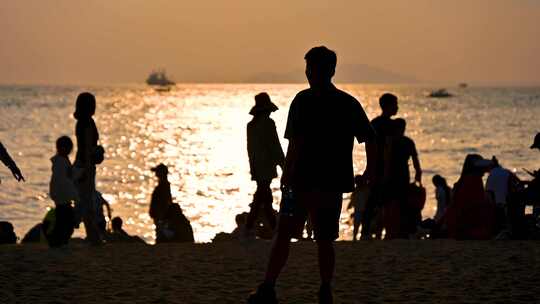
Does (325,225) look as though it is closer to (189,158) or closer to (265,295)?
(265,295)

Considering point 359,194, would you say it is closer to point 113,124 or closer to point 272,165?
point 272,165

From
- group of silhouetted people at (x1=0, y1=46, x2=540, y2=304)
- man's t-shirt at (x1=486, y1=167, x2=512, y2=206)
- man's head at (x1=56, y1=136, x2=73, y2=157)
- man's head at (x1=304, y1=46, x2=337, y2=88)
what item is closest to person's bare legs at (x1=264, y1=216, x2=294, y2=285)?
group of silhouetted people at (x1=0, y1=46, x2=540, y2=304)

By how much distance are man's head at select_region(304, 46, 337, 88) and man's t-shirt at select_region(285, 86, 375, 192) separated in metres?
0.08

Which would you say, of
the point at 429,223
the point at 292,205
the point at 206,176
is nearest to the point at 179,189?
the point at 206,176

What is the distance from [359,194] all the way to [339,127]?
392 inches

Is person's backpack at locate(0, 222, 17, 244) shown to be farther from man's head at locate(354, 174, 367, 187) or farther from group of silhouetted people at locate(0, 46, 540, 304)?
man's head at locate(354, 174, 367, 187)

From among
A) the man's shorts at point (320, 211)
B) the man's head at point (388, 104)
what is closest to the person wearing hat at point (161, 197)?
the man's head at point (388, 104)

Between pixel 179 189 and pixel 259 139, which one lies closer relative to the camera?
pixel 259 139

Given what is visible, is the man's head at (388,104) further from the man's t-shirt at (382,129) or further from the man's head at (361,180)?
the man's head at (361,180)

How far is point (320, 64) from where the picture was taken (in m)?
7.95

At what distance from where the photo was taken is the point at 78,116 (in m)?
12.2

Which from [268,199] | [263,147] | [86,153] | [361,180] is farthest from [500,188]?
[361,180]

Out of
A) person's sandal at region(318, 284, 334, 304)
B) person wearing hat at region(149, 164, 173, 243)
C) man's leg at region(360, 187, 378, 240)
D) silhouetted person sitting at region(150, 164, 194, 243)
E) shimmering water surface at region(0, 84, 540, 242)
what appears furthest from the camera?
shimmering water surface at region(0, 84, 540, 242)

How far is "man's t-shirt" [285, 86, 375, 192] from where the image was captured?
26.0ft
